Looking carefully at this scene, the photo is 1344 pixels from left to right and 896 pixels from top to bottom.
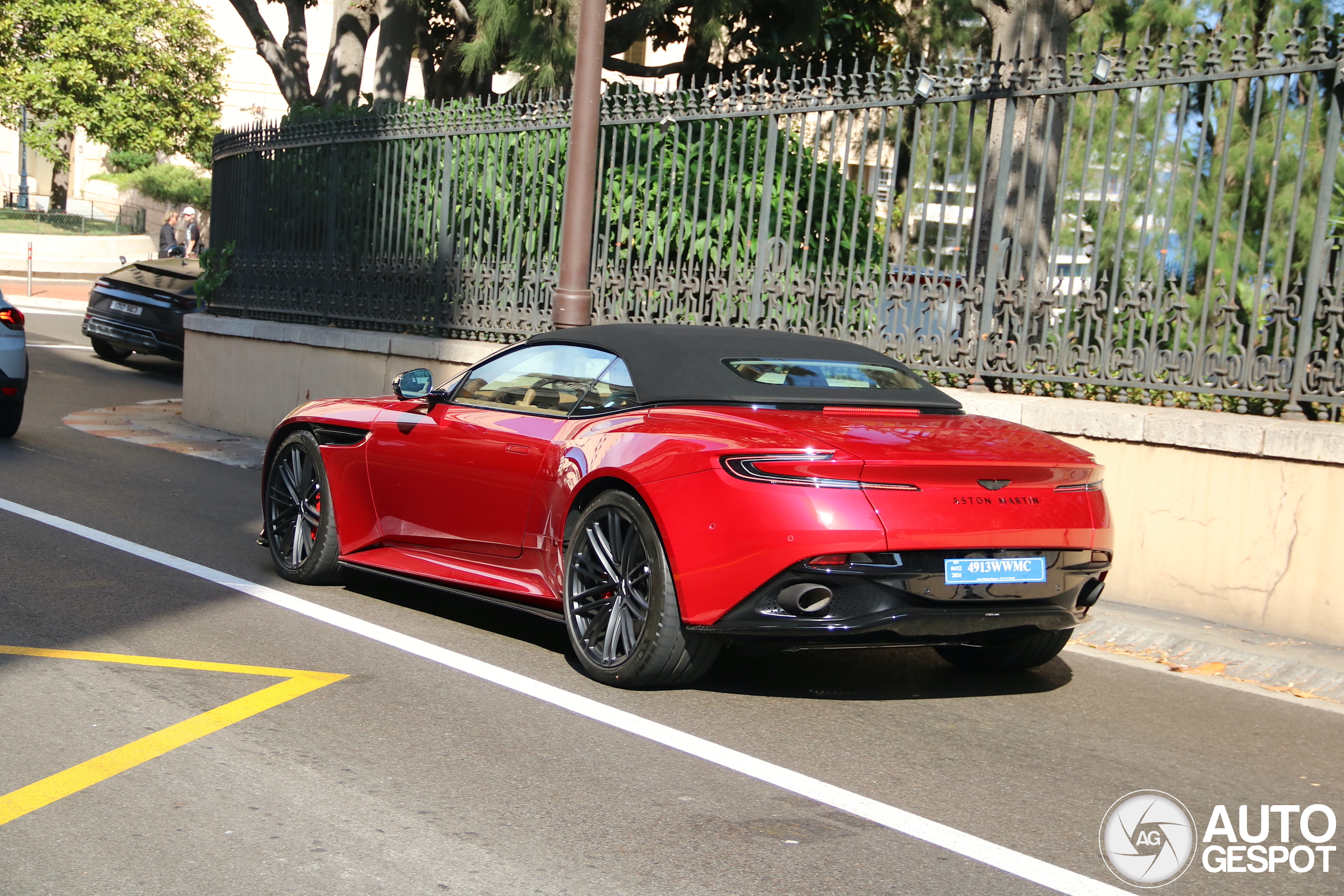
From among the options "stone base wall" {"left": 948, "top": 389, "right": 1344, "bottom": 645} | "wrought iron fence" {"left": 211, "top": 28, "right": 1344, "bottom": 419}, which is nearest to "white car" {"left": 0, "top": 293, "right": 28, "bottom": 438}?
"wrought iron fence" {"left": 211, "top": 28, "right": 1344, "bottom": 419}

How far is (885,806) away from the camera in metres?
4.27

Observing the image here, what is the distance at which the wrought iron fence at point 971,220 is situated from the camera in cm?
724

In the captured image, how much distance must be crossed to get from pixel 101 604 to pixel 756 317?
4.57m

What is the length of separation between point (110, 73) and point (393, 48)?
3134cm

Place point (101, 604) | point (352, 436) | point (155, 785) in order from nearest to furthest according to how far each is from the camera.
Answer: point (155, 785)
point (101, 604)
point (352, 436)

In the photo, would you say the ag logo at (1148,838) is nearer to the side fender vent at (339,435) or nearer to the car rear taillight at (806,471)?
the car rear taillight at (806,471)

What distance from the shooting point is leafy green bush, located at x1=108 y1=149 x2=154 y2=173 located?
173ft

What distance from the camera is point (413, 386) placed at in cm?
677

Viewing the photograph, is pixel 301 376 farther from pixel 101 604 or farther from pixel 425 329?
pixel 101 604

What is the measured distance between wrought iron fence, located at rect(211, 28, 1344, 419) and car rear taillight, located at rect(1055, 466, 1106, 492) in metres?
2.13

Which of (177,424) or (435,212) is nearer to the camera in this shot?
(435,212)

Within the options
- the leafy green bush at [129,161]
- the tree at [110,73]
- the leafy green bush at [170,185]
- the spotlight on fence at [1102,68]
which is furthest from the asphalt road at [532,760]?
the leafy green bush at [129,161]

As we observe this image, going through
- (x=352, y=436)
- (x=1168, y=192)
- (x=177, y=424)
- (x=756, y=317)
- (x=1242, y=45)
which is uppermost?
(x=1242, y=45)

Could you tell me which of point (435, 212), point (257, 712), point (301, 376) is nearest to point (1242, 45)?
point (257, 712)
